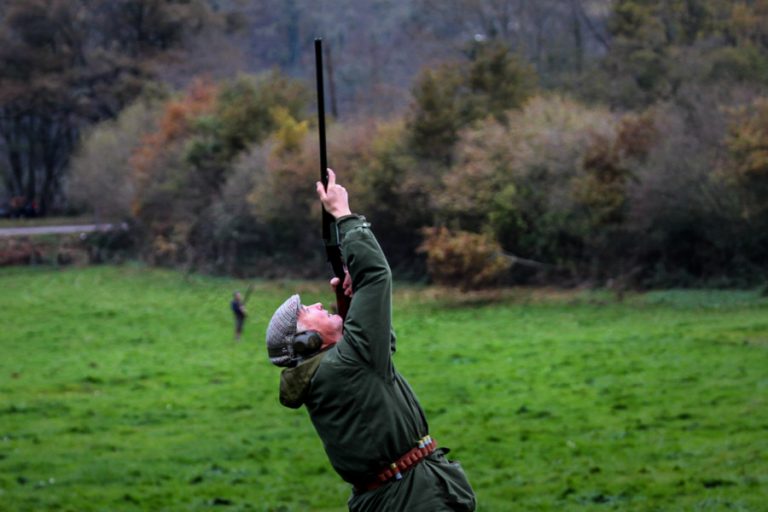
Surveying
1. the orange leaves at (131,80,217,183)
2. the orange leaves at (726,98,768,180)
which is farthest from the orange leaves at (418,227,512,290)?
the orange leaves at (131,80,217,183)

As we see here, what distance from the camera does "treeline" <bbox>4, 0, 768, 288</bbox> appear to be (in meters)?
33.5

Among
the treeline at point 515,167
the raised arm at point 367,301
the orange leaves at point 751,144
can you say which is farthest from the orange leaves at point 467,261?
the raised arm at point 367,301

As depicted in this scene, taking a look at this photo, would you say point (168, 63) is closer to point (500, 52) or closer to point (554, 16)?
point (554, 16)

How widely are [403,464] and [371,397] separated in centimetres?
32

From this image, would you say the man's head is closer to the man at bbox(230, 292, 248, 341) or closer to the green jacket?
the green jacket

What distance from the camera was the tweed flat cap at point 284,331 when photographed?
5.16 m

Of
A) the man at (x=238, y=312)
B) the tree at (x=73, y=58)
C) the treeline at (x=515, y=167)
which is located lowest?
Answer: the man at (x=238, y=312)

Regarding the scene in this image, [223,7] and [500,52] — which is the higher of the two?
[223,7]

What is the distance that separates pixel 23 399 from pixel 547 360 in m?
9.52

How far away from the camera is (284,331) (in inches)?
203

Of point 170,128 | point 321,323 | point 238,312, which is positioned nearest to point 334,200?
point 321,323

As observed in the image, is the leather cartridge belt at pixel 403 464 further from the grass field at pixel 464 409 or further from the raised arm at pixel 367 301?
the grass field at pixel 464 409

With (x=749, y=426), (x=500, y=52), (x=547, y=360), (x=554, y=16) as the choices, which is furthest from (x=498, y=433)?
(x=554, y=16)

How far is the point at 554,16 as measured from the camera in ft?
199
